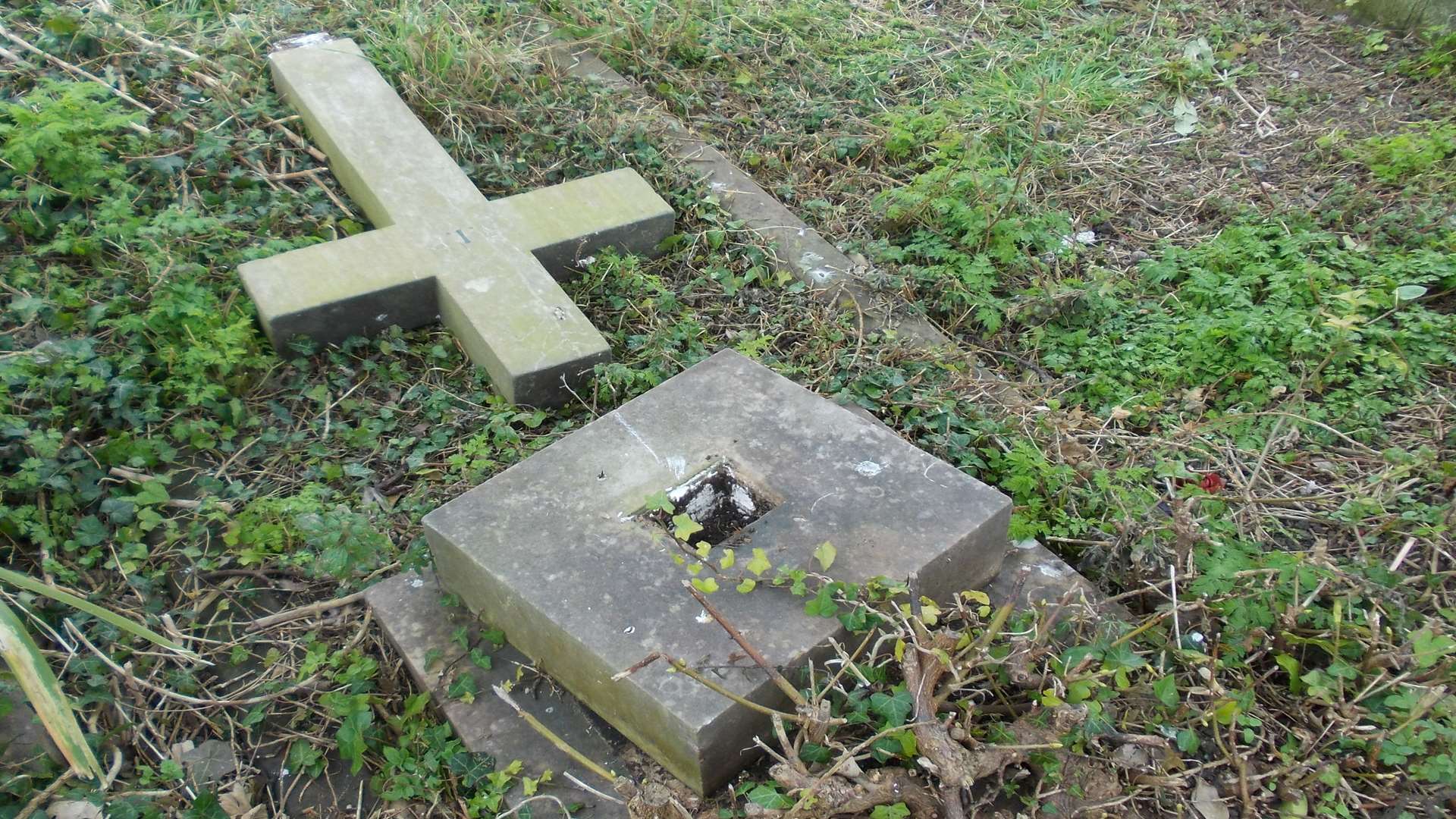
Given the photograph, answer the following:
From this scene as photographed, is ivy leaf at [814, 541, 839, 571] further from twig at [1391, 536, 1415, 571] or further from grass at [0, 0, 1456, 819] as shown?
twig at [1391, 536, 1415, 571]

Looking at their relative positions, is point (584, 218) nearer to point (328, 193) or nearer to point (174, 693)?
point (328, 193)

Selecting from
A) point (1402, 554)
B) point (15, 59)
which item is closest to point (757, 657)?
point (1402, 554)

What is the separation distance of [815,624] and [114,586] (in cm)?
190

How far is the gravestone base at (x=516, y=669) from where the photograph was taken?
227 centimetres

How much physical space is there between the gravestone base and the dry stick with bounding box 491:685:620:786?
20 millimetres

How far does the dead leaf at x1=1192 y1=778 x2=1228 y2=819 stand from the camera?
217 cm

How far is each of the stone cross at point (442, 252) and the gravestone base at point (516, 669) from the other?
788 millimetres

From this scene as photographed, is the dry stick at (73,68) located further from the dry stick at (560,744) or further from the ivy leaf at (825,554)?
the ivy leaf at (825,554)

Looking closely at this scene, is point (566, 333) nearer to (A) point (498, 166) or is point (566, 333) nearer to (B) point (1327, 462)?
(A) point (498, 166)

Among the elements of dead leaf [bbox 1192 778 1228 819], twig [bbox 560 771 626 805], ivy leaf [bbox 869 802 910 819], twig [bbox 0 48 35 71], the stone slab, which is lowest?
the stone slab

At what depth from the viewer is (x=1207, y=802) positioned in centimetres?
219

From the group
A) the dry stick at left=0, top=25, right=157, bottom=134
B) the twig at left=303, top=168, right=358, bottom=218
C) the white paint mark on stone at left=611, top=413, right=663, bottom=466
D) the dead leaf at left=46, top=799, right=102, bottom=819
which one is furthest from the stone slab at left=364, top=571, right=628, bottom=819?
the dry stick at left=0, top=25, right=157, bottom=134

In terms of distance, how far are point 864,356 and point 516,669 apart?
1.58 m

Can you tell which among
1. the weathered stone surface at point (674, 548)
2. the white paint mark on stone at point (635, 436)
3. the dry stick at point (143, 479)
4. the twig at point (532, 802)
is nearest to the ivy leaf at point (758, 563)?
the weathered stone surface at point (674, 548)
